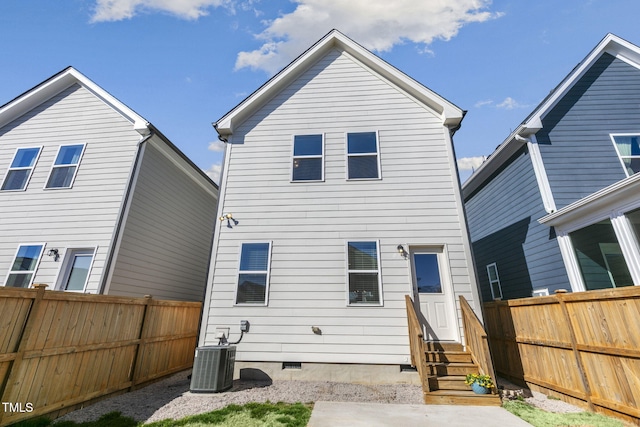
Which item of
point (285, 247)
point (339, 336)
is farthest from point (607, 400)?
point (285, 247)

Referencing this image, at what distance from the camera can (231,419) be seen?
13.0 feet

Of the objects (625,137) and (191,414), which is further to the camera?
(625,137)

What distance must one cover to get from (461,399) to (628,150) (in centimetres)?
874

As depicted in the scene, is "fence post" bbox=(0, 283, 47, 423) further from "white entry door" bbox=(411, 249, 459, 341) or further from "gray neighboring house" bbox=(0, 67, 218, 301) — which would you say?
"white entry door" bbox=(411, 249, 459, 341)

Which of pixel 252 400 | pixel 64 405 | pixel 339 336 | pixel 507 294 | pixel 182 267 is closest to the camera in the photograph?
pixel 64 405

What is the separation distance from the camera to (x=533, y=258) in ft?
27.0

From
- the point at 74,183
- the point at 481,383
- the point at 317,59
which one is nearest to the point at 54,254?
the point at 74,183

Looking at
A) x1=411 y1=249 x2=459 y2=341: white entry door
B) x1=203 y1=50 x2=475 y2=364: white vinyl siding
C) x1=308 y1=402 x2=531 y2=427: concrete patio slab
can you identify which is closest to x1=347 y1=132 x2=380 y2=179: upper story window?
x1=203 y1=50 x2=475 y2=364: white vinyl siding

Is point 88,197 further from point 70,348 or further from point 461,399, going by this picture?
point 461,399

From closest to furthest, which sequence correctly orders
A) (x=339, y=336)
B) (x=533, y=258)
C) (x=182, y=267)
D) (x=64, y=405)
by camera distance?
(x=64, y=405), (x=339, y=336), (x=533, y=258), (x=182, y=267)

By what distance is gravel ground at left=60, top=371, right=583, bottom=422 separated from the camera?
14.1 feet

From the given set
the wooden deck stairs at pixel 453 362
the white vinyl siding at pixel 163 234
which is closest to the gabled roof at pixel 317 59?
the white vinyl siding at pixel 163 234

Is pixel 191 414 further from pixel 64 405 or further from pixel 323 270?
pixel 323 270

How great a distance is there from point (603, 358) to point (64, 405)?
26.6ft
